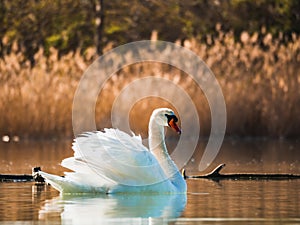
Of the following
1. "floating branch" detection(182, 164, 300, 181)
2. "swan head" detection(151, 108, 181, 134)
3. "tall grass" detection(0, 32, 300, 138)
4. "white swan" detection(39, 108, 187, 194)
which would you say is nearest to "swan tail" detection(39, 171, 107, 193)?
"white swan" detection(39, 108, 187, 194)

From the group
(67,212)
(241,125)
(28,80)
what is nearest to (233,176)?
(67,212)

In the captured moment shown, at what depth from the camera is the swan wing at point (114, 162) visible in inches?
428

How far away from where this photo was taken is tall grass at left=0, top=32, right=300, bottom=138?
19422 millimetres

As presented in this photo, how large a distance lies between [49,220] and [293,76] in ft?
36.9

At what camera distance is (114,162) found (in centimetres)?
1089

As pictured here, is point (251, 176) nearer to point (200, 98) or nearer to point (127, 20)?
point (200, 98)

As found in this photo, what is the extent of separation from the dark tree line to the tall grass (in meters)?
7.49

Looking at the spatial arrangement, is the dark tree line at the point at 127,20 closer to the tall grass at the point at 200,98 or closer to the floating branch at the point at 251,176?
the tall grass at the point at 200,98

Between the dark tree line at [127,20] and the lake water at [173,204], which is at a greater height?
the dark tree line at [127,20]

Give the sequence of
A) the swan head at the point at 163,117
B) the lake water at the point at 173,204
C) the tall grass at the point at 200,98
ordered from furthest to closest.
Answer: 1. the tall grass at the point at 200,98
2. the swan head at the point at 163,117
3. the lake water at the point at 173,204

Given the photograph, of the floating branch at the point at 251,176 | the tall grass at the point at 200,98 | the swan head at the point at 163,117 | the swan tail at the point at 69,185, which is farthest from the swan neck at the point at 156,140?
the tall grass at the point at 200,98

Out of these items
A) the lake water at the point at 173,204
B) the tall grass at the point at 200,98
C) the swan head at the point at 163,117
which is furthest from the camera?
the tall grass at the point at 200,98

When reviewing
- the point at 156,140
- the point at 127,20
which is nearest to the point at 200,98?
the point at 156,140

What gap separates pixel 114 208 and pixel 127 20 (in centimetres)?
1974
